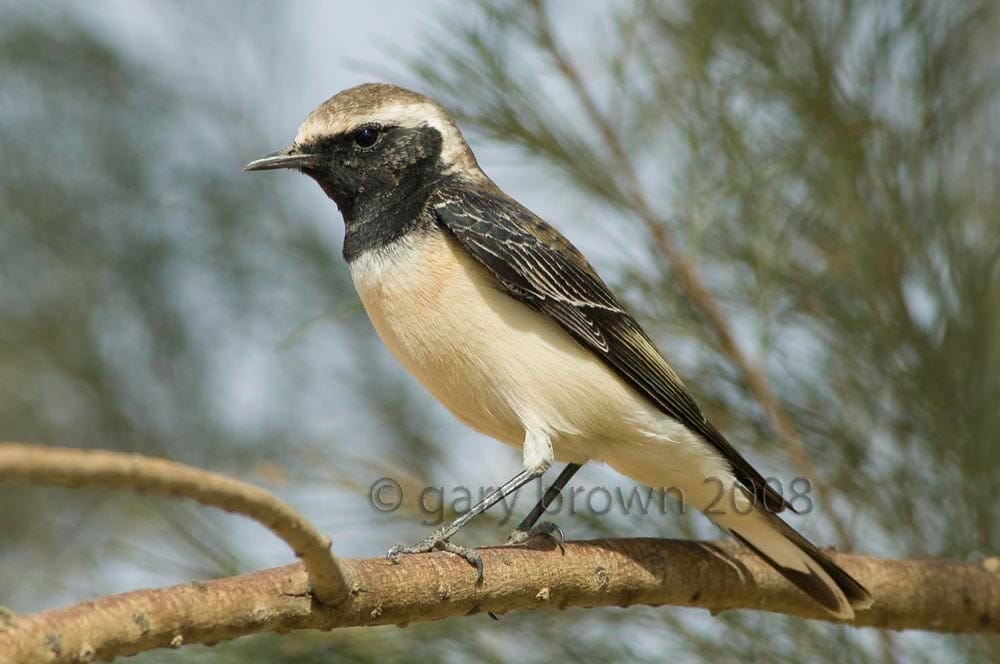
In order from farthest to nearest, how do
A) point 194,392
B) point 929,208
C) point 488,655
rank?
point 194,392
point 929,208
point 488,655

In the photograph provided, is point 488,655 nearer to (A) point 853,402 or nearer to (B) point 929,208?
(A) point 853,402

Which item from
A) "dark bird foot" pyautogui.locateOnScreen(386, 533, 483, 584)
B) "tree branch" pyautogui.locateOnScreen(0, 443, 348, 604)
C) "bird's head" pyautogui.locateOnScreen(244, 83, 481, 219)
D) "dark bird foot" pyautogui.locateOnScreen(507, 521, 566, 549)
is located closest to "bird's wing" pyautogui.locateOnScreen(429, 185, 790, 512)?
"bird's head" pyautogui.locateOnScreen(244, 83, 481, 219)

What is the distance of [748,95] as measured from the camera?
343cm

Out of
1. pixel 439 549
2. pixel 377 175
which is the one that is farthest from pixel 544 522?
pixel 377 175

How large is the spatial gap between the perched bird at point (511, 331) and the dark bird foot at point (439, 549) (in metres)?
0.18

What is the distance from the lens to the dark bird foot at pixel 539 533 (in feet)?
10.0

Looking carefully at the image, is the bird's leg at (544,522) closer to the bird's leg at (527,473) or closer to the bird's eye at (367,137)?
the bird's leg at (527,473)

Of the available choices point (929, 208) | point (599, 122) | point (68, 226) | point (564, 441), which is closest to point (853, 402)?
point (929, 208)

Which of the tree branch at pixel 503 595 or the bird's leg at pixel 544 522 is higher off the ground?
the bird's leg at pixel 544 522

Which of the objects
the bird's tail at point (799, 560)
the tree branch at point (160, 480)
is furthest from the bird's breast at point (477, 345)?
the tree branch at point (160, 480)

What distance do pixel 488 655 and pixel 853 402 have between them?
1.14 m

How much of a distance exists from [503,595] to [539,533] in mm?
429

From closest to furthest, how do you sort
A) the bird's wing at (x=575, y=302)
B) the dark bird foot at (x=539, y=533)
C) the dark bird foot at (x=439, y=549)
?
the dark bird foot at (x=439, y=549) → the dark bird foot at (x=539, y=533) → the bird's wing at (x=575, y=302)

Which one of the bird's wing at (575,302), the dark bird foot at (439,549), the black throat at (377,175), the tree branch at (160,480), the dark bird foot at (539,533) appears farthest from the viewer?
the black throat at (377,175)
